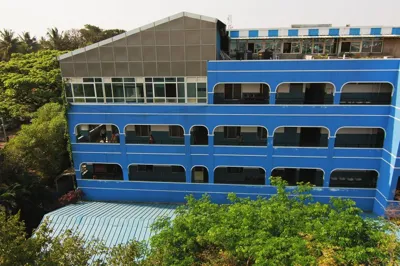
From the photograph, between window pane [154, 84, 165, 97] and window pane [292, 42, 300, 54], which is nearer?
window pane [154, 84, 165, 97]

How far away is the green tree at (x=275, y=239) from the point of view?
9383mm

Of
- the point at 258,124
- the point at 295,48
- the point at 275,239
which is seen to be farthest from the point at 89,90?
the point at 295,48

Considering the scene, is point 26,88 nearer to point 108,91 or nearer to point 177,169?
point 108,91

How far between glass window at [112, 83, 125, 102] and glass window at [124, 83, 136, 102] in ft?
0.85

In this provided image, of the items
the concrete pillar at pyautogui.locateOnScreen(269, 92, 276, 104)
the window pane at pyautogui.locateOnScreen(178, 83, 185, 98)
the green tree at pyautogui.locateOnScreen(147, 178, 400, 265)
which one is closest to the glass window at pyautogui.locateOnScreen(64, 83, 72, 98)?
the window pane at pyautogui.locateOnScreen(178, 83, 185, 98)

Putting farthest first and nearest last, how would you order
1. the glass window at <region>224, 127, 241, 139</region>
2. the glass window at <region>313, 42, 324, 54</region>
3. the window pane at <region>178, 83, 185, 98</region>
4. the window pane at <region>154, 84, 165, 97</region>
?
the glass window at <region>313, 42, 324, 54</region>, the glass window at <region>224, 127, 241, 139</region>, the window pane at <region>154, 84, 165, 97</region>, the window pane at <region>178, 83, 185, 98</region>

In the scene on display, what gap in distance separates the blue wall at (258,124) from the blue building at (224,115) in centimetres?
6

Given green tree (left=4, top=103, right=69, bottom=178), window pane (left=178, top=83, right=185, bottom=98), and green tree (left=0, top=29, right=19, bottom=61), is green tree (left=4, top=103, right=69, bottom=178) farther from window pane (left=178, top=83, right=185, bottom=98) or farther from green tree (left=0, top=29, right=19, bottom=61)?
green tree (left=0, top=29, right=19, bottom=61)

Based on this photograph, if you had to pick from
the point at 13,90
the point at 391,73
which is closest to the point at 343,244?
the point at 391,73

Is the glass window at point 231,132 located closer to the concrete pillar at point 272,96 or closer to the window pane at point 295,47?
the concrete pillar at point 272,96

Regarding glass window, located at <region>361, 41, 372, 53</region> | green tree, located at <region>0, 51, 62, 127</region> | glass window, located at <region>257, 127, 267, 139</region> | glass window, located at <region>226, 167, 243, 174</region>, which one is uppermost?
glass window, located at <region>361, 41, 372, 53</region>

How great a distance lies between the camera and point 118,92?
18328 millimetres

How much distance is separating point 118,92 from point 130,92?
780 millimetres

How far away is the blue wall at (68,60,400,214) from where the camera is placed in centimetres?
1659
